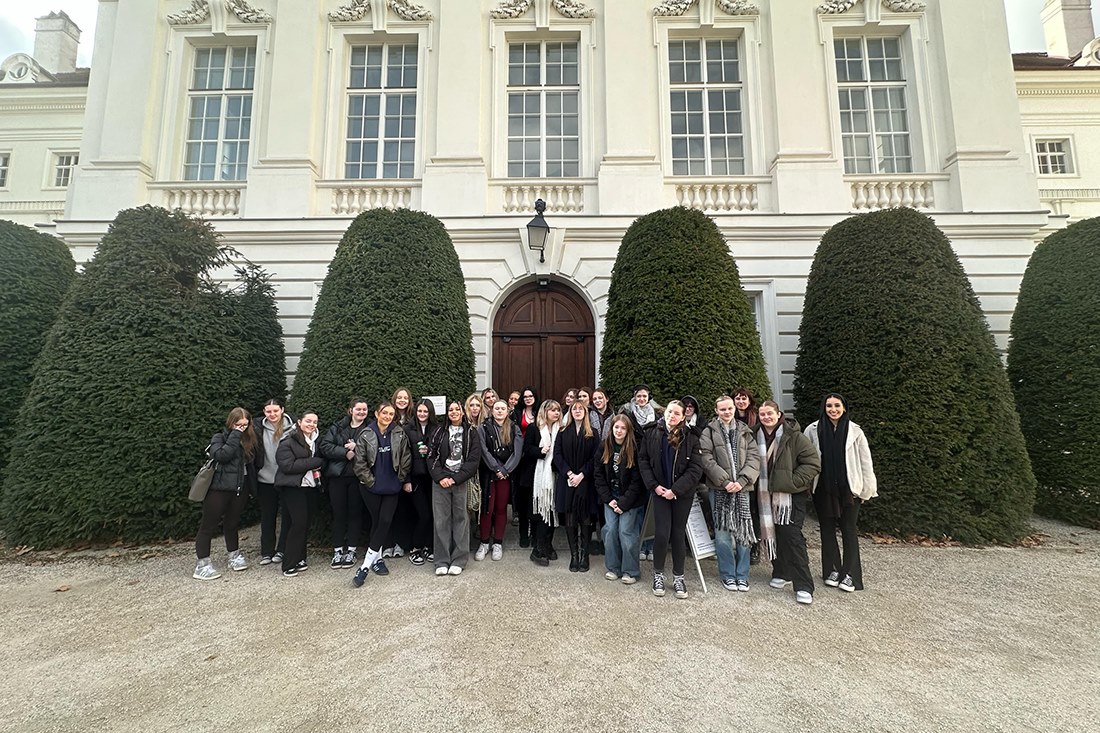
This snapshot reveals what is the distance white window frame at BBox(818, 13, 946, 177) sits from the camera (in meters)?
10.0

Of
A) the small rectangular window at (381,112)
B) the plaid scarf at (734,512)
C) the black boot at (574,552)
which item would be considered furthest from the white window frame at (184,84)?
the plaid scarf at (734,512)

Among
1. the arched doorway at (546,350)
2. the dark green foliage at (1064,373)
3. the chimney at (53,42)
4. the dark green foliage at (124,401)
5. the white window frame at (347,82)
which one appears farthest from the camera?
the chimney at (53,42)

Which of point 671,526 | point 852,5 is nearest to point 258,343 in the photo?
point 671,526

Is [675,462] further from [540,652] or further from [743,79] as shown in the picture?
[743,79]

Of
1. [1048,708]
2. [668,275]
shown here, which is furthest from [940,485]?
[668,275]

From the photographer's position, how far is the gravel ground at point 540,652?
9.43ft

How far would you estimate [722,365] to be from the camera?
5973 mm

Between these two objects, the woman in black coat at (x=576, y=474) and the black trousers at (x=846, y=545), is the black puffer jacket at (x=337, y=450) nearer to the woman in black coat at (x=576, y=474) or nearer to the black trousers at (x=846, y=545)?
the woman in black coat at (x=576, y=474)

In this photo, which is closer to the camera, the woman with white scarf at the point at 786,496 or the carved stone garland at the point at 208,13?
the woman with white scarf at the point at 786,496

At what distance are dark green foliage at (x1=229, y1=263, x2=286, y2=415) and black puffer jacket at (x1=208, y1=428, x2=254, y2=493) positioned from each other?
1946 mm

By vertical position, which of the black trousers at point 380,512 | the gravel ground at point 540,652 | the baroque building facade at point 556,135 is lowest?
the gravel ground at point 540,652

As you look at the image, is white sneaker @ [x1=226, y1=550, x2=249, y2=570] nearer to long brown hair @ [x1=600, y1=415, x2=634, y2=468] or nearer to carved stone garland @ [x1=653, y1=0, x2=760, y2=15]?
long brown hair @ [x1=600, y1=415, x2=634, y2=468]

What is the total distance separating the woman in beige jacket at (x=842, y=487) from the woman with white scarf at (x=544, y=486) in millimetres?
2619

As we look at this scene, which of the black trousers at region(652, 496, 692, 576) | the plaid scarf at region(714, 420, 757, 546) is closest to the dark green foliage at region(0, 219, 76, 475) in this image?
the black trousers at region(652, 496, 692, 576)
